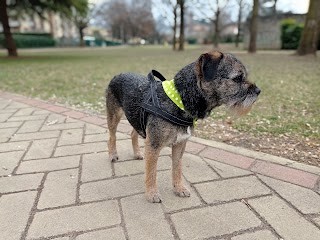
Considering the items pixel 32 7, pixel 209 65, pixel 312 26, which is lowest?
pixel 209 65

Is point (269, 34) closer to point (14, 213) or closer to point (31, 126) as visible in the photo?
point (31, 126)

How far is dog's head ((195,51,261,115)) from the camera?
245cm

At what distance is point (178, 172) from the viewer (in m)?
2.98

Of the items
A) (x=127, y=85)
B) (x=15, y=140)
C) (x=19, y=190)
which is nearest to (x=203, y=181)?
(x=127, y=85)

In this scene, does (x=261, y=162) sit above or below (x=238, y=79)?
below

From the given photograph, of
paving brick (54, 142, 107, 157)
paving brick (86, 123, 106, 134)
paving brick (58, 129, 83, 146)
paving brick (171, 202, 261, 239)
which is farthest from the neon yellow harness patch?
paving brick (86, 123, 106, 134)

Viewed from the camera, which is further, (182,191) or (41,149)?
(41,149)

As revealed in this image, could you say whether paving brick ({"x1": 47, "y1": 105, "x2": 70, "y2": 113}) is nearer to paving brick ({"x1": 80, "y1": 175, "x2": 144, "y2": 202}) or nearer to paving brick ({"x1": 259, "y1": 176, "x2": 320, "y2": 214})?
paving brick ({"x1": 80, "y1": 175, "x2": 144, "y2": 202})

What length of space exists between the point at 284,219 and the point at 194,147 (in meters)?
1.68

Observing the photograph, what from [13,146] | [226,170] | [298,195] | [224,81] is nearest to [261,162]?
[226,170]

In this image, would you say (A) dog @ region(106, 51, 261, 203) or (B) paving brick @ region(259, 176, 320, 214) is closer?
(A) dog @ region(106, 51, 261, 203)

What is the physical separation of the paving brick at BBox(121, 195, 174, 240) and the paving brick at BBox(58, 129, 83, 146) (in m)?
1.78

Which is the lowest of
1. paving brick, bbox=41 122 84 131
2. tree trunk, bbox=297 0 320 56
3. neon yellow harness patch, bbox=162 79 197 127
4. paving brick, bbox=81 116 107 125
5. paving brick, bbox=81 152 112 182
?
paving brick, bbox=81 152 112 182

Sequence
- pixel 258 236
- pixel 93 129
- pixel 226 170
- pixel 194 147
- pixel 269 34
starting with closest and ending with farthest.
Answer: pixel 258 236 → pixel 226 170 → pixel 194 147 → pixel 93 129 → pixel 269 34
